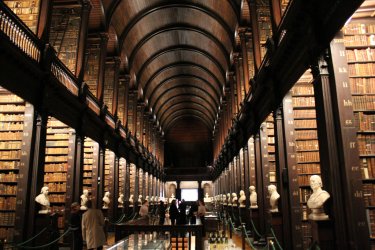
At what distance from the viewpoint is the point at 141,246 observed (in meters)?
6.09

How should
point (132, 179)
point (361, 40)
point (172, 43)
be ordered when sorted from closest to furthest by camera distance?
point (361, 40)
point (132, 179)
point (172, 43)

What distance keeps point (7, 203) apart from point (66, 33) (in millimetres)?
5406

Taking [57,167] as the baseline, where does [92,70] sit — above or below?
above

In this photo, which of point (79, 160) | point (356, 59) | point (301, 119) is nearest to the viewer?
point (356, 59)

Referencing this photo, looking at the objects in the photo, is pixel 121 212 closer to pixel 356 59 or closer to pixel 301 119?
pixel 301 119

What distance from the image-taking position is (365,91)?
514cm

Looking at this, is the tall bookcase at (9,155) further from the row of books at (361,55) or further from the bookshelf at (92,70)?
the row of books at (361,55)

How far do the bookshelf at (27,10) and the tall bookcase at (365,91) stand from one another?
245 inches

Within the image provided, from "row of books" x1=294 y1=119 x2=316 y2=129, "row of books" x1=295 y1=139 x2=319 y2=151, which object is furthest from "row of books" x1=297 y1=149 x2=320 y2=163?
"row of books" x1=294 y1=119 x2=316 y2=129

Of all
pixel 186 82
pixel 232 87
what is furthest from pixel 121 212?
pixel 186 82

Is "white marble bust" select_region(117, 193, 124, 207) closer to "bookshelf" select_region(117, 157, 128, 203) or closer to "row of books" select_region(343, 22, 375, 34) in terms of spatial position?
"bookshelf" select_region(117, 157, 128, 203)

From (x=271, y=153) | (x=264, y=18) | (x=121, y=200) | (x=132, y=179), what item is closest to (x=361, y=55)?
(x=271, y=153)

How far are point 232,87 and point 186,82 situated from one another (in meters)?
10.4

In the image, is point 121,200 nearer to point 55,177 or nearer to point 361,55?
point 55,177
